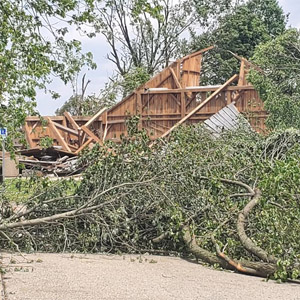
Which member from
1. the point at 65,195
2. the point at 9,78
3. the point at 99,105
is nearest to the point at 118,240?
the point at 65,195

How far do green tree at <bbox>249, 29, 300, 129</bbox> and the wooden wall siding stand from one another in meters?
3.08

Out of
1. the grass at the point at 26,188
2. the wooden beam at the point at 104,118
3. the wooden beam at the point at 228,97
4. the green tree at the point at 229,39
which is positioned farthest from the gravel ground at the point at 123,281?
the green tree at the point at 229,39

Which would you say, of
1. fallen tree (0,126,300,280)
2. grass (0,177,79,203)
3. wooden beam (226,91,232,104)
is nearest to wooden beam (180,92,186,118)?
wooden beam (226,91,232,104)

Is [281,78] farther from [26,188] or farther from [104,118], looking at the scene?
[26,188]

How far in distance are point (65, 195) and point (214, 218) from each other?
6.89 ft

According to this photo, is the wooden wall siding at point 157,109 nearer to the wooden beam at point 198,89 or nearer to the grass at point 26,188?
the wooden beam at point 198,89

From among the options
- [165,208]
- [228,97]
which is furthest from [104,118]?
[165,208]

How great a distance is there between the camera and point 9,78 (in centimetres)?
820

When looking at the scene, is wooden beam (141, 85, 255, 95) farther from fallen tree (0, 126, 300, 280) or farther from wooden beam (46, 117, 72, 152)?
fallen tree (0, 126, 300, 280)

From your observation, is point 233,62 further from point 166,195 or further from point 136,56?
point 166,195

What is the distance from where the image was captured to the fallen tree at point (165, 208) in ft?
21.6

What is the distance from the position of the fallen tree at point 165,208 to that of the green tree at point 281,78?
7234mm

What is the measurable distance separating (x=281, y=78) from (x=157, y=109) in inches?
290

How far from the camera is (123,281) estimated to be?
18.6ft
